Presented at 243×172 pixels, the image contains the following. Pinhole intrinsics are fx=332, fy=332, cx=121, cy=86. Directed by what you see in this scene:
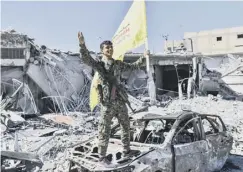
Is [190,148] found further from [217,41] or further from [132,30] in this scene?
[217,41]

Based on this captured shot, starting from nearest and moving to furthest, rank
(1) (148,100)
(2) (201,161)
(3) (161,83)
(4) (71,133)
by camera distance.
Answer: (2) (201,161), (4) (71,133), (1) (148,100), (3) (161,83)

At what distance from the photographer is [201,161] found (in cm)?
597

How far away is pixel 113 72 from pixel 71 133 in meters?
7.06

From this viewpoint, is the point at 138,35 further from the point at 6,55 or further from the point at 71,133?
the point at 6,55

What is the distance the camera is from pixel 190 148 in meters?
5.73

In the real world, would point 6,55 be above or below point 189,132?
above

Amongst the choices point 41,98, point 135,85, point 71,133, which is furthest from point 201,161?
point 135,85

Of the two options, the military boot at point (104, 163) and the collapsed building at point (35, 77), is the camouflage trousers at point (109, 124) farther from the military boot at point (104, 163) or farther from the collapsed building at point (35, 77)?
the collapsed building at point (35, 77)

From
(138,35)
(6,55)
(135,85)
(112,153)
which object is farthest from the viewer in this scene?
(135,85)

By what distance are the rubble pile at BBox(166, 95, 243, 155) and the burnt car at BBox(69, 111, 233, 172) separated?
3815 mm

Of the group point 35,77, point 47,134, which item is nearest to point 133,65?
point 47,134

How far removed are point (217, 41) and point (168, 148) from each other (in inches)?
1518

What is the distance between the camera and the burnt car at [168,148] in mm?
4973

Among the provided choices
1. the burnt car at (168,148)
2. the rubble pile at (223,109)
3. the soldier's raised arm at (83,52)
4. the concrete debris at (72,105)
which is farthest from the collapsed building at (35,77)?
the soldier's raised arm at (83,52)
